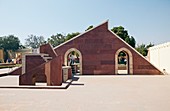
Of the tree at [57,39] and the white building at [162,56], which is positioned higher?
the tree at [57,39]

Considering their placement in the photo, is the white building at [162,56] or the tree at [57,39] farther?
the tree at [57,39]

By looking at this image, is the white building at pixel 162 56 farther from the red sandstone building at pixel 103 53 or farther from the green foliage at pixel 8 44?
the green foliage at pixel 8 44

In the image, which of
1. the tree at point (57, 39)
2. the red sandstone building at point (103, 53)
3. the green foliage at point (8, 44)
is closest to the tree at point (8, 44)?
the green foliage at point (8, 44)

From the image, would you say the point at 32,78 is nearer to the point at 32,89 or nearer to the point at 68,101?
the point at 32,89

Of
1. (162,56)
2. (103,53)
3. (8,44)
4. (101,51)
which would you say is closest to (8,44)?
(8,44)

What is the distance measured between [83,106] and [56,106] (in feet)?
3.02

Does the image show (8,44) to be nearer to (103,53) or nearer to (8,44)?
(8,44)

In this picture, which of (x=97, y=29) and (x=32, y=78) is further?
(x=97, y=29)

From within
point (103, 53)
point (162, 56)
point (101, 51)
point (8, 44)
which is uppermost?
point (8, 44)

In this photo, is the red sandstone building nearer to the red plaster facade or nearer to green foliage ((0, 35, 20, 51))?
the red plaster facade

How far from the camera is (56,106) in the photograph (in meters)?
6.46

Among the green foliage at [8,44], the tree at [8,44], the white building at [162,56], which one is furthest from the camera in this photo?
the green foliage at [8,44]

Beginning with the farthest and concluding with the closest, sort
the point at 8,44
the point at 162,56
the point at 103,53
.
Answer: the point at 8,44 → the point at 162,56 → the point at 103,53

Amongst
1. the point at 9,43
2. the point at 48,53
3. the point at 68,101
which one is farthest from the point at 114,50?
Answer: the point at 9,43
